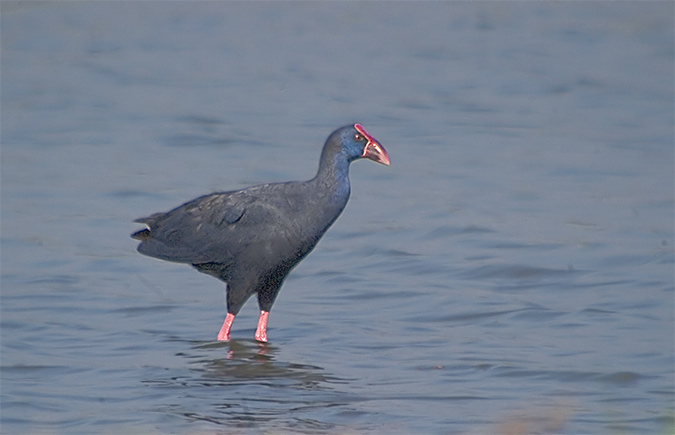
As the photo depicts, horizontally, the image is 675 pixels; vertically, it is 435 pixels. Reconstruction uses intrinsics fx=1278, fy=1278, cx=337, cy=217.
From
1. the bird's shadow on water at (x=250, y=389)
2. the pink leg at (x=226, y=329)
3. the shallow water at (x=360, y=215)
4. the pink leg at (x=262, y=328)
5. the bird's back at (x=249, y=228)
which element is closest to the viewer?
the bird's shadow on water at (x=250, y=389)

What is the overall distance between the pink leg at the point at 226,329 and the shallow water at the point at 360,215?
0.07m

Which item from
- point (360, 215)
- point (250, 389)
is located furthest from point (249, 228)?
point (360, 215)

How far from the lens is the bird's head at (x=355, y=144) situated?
768cm

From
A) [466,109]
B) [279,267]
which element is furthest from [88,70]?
[279,267]

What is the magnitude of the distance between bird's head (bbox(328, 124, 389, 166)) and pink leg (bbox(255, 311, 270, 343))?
44.6 inches

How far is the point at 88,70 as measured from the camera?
17406 mm

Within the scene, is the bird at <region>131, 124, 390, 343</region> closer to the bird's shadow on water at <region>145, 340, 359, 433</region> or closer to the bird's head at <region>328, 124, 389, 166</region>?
the bird's head at <region>328, 124, 389, 166</region>

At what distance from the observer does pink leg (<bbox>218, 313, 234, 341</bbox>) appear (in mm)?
7879

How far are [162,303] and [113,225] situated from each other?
7.08ft

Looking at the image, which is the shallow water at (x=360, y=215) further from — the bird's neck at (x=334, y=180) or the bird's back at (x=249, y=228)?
the bird's neck at (x=334, y=180)

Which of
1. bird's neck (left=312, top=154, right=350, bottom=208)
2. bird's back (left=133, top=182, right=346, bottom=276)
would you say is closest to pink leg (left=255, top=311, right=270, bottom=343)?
bird's back (left=133, top=182, right=346, bottom=276)

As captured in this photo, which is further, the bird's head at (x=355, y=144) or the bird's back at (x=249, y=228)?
the bird's head at (x=355, y=144)

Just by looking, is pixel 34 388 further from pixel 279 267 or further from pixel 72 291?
pixel 72 291

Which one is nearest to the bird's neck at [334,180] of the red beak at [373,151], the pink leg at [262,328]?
the red beak at [373,151]
